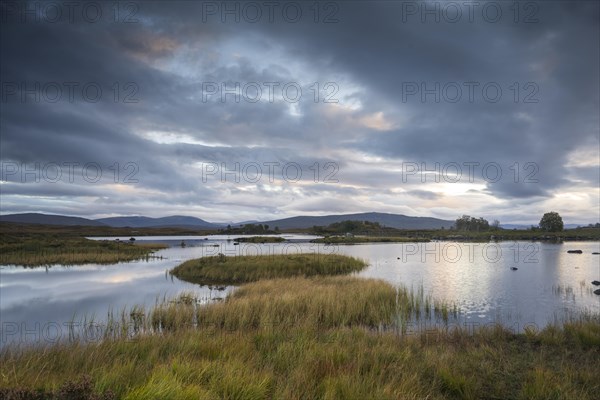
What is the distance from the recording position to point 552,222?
546ft

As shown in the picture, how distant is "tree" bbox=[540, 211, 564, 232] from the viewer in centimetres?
16475

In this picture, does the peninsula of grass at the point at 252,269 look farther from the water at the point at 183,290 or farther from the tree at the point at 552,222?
the tree at the point at 552,222

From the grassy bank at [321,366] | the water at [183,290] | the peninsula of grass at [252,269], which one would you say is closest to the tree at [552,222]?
the water at [183,290]

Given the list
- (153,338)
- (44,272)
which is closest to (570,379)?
(153,338)

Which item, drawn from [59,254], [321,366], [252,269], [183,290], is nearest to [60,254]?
[59,254]

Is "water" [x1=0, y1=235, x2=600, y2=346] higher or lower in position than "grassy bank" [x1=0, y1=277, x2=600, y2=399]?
lower

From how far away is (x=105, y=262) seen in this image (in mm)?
50969

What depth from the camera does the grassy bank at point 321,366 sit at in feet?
21.9

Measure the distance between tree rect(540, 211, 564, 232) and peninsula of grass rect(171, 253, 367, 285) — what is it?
164 metres

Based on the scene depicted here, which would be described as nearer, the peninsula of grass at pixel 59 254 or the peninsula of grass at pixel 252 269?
the peninsula of grass at pixel 252 269

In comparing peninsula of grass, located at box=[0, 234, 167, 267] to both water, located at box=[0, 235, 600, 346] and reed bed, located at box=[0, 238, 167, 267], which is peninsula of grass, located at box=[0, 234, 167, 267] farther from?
water, located at box=[0, 235, 600, 346]

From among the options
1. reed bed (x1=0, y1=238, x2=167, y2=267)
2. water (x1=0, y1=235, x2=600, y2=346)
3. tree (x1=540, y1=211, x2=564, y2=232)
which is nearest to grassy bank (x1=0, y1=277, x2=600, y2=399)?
water (x1=0, y1=235, x2=600, y2=346)

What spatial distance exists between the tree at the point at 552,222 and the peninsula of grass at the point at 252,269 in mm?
163514

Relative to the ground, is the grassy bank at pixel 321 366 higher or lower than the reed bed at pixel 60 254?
higher
